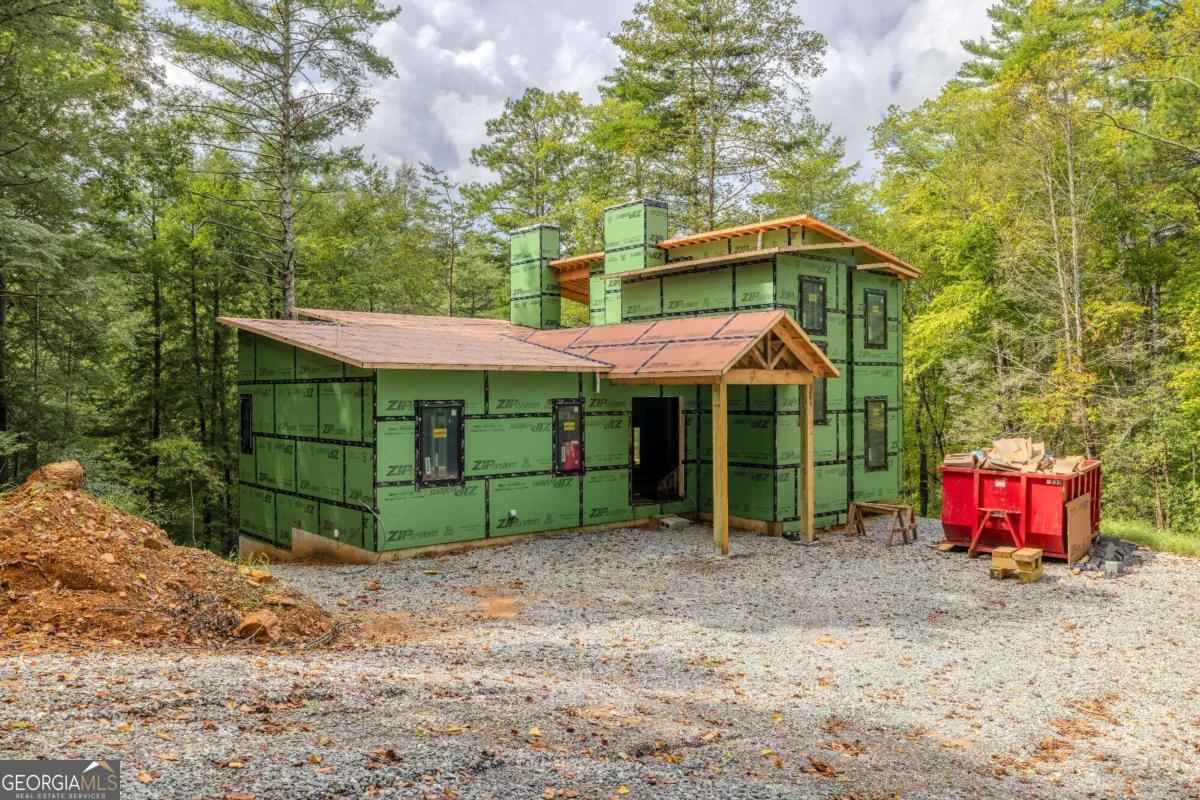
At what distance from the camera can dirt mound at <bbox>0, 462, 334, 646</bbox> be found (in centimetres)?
625

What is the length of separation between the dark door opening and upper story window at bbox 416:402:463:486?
469cm

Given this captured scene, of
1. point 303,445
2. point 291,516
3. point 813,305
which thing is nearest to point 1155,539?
point 813,305

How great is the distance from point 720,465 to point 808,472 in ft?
7.64

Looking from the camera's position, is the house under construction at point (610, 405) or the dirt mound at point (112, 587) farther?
the house under construction at point (610, 405)

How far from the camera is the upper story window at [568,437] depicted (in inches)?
536

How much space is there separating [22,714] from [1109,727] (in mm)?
7899

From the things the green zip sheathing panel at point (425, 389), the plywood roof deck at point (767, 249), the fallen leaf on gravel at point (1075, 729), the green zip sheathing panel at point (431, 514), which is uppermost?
the plywood roof deck at point (767, 249)

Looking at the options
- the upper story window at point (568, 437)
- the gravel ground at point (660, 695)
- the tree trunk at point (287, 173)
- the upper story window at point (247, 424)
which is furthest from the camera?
the tree trunk at point (287, 173)

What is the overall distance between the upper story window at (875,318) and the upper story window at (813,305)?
1.72 m

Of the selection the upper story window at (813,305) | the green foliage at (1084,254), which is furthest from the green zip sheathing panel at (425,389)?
the green foliage at (1084,254)

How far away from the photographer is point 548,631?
317 inches

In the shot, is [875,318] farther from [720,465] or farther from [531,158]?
[531,158]

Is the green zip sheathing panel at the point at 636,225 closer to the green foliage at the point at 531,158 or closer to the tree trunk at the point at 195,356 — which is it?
the green foliage at the point at 531,158

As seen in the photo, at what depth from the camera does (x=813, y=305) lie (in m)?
15.0
